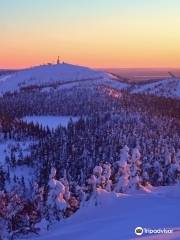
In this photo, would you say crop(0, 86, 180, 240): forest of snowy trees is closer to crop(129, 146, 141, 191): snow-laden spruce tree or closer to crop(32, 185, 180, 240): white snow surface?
crop(129, 146, 141, 191): snow-laden spruce tree

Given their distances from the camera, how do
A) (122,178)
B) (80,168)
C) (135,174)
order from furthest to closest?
(80,168), (135,174), (122,178)

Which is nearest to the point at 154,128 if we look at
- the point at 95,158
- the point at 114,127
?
the point at 114,127

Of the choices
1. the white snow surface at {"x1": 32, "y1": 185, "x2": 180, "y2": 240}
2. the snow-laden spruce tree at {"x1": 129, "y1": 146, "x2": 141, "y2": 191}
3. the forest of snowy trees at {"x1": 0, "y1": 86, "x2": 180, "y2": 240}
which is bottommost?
the forest of snowy trees at {"x1": 0, "y1": 86, "x2": 180, "y2": 240}

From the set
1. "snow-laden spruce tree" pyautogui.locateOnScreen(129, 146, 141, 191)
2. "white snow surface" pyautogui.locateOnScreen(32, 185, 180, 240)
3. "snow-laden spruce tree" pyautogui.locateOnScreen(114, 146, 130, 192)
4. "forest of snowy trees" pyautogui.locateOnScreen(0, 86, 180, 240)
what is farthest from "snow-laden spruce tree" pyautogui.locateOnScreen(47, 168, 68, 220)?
"snow-laden spruce tree" pyautogui.locateOnScreen(114, 146, 130, 192)

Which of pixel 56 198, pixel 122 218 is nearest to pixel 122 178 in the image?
pixel 56 198

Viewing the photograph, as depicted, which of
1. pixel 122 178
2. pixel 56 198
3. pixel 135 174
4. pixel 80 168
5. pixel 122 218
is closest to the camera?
Answer: pixel 122 218

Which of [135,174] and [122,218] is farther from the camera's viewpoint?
[135,174]

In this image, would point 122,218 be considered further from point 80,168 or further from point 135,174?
point 80,168

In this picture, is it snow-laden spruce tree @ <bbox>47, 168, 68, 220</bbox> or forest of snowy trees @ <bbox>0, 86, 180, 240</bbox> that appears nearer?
snow-laden spruce tree @ <bbox>47, 168, 68, 220</bbox>
